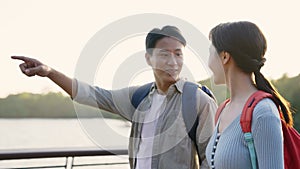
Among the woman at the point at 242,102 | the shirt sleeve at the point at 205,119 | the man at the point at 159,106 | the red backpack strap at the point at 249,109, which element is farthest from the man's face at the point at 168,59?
the red backpack strap at the point at 249,109

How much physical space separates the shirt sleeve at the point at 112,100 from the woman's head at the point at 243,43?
57cm

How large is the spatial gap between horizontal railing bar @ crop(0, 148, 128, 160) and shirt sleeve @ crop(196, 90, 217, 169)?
1.64 ft

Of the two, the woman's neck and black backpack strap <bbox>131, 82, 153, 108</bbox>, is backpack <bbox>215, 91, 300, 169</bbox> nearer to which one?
the woman's neck

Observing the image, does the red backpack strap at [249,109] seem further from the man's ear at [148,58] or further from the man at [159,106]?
the man's ear at [148,58]

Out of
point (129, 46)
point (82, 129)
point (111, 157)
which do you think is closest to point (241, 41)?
point (129, 46)

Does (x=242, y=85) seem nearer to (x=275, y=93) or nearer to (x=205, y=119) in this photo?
(x=275, y=93)

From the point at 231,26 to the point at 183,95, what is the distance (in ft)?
1.37

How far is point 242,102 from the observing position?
4.33 ft

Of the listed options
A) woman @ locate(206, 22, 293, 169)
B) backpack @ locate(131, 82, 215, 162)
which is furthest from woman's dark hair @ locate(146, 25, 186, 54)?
woman @ locate(206, 22, 293, 169)

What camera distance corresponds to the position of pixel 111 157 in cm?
234

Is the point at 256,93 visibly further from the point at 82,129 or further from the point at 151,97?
the point at 82,129

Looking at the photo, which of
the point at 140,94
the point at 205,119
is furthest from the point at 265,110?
the point at 140,94

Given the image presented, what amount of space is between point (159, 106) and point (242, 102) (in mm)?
443

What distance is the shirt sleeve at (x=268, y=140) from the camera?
117 centimetres
